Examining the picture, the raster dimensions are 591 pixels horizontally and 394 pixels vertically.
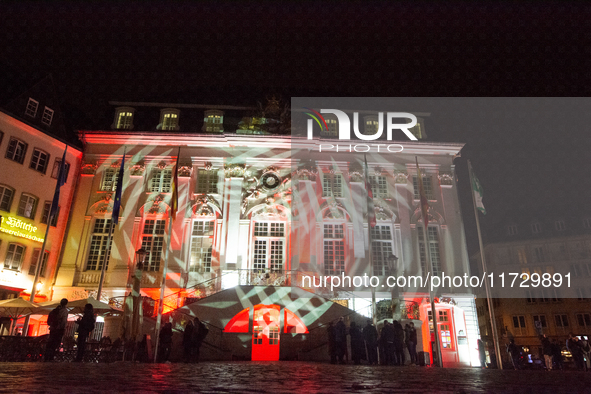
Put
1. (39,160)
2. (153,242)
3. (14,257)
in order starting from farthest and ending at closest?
1. (153,242)
2. (39,160)
3. (14,257)

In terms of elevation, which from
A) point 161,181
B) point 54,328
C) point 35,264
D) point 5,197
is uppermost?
point 161,181

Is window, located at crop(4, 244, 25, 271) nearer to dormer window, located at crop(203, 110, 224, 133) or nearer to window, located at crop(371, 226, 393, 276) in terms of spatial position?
dormer window, located at crop(203, 110, 224, 133)

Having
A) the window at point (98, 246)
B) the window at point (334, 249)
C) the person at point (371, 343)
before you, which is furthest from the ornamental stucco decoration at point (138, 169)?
the person at point (371, 343)

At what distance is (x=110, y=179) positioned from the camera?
29.1 metres

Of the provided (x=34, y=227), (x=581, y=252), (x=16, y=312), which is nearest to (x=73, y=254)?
(x=34, y=227)

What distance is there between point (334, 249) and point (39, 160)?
65.7 feet

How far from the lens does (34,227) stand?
25234mm

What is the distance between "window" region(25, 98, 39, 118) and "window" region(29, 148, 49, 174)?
2412 mm

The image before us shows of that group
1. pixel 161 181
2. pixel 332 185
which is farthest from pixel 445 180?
pixel 161 181

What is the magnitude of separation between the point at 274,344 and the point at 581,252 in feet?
144

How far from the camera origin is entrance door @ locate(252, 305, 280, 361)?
21922 millimetres

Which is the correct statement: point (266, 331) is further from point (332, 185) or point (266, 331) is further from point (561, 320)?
point (561, 320)

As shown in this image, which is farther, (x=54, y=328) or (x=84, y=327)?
(x=84, y=327)

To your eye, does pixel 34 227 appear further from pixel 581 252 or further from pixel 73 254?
pixel 581 252
